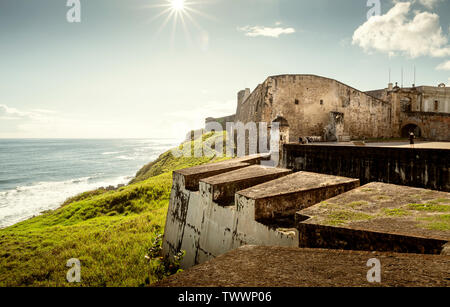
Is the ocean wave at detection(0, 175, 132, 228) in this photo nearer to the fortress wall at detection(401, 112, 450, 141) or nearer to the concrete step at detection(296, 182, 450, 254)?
the concrete step at detection(296, 182, 450, 254)

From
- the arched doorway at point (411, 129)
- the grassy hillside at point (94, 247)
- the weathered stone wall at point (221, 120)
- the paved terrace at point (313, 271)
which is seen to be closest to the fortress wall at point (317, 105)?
the arched doorway at point (411, 129)

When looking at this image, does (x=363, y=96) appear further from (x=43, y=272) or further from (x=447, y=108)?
(x=447, y=108)

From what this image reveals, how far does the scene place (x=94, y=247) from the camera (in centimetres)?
773

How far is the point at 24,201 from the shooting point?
22234mm

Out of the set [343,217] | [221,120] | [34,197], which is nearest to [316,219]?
[343,217]

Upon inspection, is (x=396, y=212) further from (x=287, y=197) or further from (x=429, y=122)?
(x=429, y=122)

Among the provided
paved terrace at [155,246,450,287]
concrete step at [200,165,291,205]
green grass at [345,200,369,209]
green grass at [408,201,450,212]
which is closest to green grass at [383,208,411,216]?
green grass at [408,201,450,212]

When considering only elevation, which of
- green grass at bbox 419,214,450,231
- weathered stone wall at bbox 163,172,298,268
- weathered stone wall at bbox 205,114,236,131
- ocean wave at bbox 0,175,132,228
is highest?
weathered stone wall at bbox 205,114,236,131

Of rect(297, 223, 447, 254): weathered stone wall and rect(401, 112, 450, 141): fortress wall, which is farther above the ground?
rect(401, 112, 450, 141): fortress wall

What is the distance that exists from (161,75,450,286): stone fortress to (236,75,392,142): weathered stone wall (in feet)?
21.0

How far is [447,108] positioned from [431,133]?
1972 cm

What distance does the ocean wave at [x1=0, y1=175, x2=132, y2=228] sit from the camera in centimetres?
1809

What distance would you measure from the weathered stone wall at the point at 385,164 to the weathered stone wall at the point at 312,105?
7.81m

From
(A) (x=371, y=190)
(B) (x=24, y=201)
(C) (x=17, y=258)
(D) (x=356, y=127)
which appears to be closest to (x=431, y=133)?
(D) (x=356, y=127)
